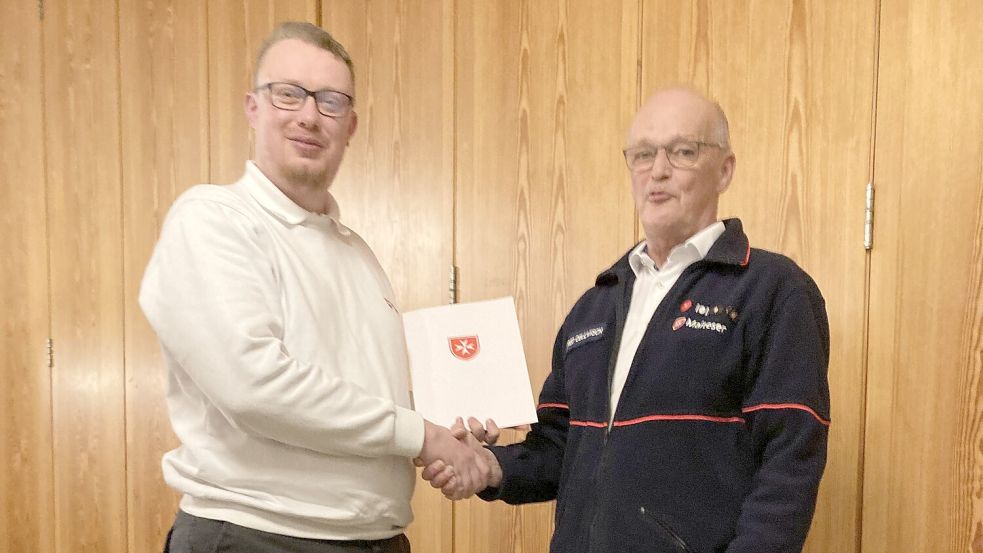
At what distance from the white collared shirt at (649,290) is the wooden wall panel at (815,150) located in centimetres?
61

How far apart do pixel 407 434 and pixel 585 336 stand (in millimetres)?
435

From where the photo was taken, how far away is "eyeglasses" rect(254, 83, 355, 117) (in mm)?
1570

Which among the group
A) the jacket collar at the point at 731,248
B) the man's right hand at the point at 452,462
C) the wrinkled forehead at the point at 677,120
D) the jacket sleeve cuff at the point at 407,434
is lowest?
the man's right hand at the point at 452,462

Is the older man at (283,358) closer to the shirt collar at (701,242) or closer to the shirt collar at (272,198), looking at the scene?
the shirt collar at (272,198)

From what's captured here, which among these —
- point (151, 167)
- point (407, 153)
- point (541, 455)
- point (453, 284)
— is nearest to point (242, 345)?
point (541, 455)

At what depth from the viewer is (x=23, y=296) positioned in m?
3.23

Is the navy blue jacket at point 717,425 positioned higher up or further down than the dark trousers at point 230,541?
higher up

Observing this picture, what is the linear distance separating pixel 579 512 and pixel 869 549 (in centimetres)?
91

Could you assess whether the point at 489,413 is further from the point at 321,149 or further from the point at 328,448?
the point at 321,149

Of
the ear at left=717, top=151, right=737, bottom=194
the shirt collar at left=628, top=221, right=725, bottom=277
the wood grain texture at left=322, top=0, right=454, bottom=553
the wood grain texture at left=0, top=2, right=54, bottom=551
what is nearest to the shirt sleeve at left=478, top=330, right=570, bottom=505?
the shirt collar at left=628, top=221, right=725, bottom=277

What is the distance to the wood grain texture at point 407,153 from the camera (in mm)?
2676

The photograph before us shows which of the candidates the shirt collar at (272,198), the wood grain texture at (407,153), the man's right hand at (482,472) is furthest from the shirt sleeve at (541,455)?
the wood grain texture at (407,153)

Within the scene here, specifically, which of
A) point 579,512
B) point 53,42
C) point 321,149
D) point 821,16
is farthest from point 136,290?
point 821,16

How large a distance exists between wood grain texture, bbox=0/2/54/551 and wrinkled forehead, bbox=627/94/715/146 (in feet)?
8.51
